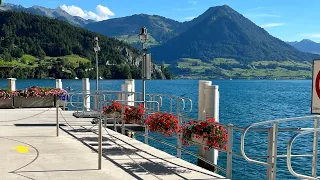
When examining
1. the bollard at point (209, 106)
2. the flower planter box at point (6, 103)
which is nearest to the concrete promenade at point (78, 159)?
the bollard at point (209, 106)

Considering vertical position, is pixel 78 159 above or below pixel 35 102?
below

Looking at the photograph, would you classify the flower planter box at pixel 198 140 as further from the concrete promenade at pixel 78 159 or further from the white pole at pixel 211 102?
the white pole at pixel 211 102

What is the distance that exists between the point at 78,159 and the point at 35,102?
1680cm

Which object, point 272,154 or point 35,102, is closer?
point 272,154

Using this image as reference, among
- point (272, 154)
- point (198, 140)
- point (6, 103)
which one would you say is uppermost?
point (272, 154)

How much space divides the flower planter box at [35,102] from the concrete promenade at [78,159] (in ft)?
32.1

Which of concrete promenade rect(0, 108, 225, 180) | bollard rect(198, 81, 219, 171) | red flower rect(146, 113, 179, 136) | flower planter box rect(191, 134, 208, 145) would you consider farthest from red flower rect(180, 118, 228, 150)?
bollard rect(198, 81, 219, 171)

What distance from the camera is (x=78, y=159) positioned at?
34.2ft

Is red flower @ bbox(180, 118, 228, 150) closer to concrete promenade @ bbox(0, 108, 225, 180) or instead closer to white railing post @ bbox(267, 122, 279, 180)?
concrete promenade @ bbox(0, 108, 225, 180)

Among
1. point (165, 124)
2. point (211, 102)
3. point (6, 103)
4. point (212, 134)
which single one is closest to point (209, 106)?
point (211, 102)

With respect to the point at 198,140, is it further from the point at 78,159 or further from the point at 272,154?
the point at 78,159

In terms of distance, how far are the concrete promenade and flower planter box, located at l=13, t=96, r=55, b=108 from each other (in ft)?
32.1

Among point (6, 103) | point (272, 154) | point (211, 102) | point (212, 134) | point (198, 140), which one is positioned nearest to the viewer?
point (272, 154)

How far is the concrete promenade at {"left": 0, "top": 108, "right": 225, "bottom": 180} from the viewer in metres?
8.75
